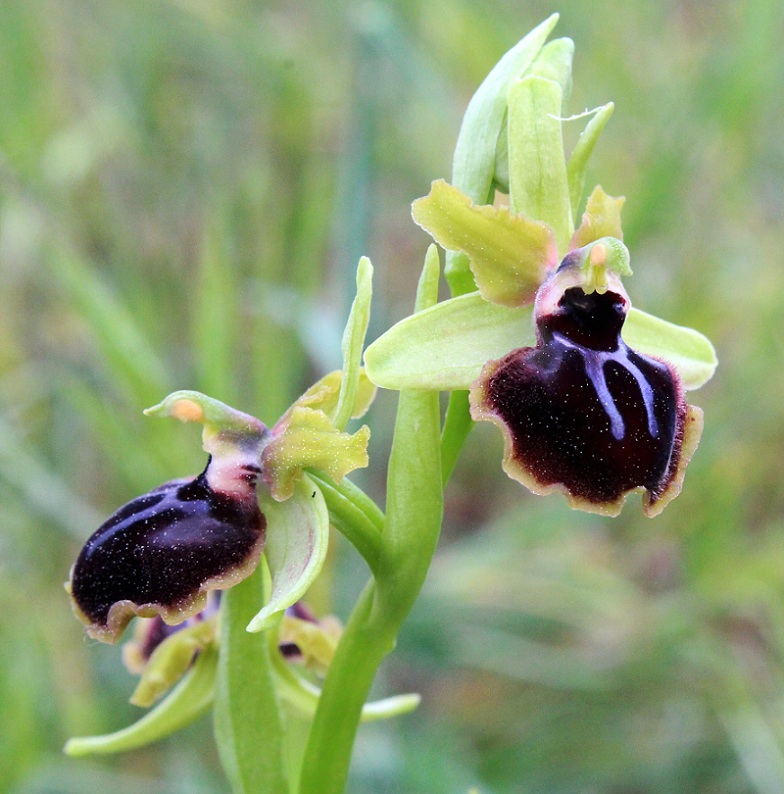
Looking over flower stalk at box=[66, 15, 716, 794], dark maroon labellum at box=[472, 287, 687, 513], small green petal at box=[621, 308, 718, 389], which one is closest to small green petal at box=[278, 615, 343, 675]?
flower stalk at box=[66, 15, 716, 794]

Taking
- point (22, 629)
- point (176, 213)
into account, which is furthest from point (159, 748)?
point (176, 213)

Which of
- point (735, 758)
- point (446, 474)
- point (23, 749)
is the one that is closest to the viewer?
point (446, 474)

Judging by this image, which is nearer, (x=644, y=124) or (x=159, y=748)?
(x=159, y=748)

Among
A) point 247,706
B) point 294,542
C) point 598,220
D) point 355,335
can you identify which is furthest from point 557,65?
point 247,706

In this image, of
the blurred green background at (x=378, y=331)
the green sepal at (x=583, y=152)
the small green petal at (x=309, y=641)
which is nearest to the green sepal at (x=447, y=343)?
the green sepal at (x=583, y=152)

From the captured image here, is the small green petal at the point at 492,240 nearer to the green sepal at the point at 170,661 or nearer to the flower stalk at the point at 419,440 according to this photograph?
the flower stalk at the point at 419,440

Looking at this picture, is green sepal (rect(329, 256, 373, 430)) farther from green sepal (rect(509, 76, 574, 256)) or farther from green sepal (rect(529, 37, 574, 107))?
green sepal (rect(529, 37, 574, 107))

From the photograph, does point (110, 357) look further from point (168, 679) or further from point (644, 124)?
point (644, 124)
